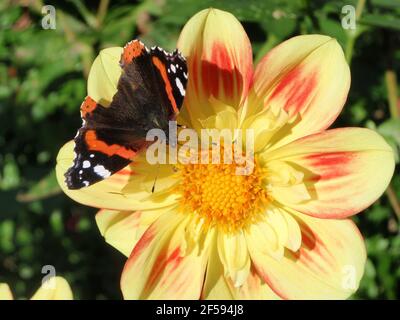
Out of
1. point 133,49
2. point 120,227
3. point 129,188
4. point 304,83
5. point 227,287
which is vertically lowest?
point 227,287

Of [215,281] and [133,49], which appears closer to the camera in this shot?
[133,49]

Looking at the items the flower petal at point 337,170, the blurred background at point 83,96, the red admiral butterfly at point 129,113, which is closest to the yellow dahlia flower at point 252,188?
the flower petal at point 337,170

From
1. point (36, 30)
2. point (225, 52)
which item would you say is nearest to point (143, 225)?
point (225, 52)

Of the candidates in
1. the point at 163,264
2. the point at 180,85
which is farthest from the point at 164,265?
the point at 180,85

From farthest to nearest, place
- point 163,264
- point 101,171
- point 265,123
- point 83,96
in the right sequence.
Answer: point 83,96
point 163,264
point 265,123
point 101,171

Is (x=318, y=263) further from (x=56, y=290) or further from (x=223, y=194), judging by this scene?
(x=56, y=290)

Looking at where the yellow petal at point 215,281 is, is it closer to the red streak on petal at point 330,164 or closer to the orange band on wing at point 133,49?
the red streak on petal at point 330,164

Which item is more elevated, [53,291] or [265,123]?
[265,123]
